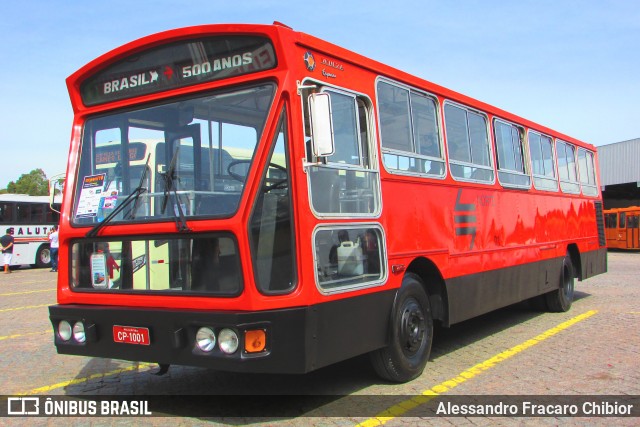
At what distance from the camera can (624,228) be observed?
3100 centimetres

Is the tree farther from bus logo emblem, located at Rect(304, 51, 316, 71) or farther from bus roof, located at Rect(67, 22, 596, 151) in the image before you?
bus logo emblem, located at Rect(304, 51, 316, 71)

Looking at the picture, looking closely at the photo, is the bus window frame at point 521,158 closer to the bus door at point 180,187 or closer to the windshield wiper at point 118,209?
the bus door at point 180,187

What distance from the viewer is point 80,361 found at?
7.11 metres

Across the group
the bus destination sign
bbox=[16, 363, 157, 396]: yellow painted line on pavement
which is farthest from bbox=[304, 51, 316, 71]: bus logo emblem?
bbox=[16, 363, 157, 396]: yellow painted line on pavement

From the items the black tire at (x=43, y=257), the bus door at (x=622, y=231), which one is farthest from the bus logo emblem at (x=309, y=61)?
the bus door at (x=622, y=231)

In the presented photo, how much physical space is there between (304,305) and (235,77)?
1.84 m

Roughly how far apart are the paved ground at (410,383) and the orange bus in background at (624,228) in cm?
2410

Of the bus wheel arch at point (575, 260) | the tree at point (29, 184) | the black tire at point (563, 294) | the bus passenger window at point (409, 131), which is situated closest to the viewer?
the bus passenger window at point (409, 131)

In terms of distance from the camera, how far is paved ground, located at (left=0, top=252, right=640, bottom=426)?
4.95 metres

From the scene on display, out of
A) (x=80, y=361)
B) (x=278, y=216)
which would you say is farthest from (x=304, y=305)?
(x=80, y=361)

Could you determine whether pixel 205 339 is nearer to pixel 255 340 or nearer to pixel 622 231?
pixel 255 340

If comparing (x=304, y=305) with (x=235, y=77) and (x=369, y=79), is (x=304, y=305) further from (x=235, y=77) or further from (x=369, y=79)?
(x=369, y=79)

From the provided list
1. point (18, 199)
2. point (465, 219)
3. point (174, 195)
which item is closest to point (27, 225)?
point (18, 199)

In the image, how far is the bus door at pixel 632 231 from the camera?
100 ft
